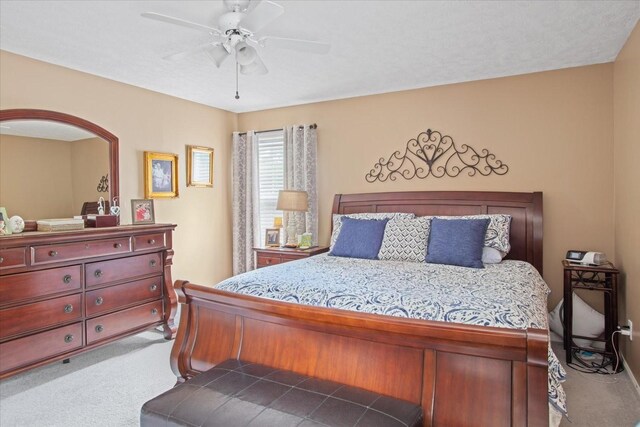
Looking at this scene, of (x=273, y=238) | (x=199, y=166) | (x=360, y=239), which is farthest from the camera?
(x=199, y=166)

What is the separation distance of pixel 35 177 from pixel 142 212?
952mm

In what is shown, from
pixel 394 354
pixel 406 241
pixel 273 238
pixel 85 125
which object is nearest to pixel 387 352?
pixel 394 354

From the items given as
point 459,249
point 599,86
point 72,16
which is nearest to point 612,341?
point 459,249

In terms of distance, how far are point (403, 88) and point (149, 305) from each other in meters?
3.35

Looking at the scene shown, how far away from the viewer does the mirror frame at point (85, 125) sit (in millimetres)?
3125

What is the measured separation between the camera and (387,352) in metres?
1.77

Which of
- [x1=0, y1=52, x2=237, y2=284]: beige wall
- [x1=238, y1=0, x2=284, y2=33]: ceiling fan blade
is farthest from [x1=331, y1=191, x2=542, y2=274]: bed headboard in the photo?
[x1=238, y1=0, x2=284, y2=33]: ceiling fan blade

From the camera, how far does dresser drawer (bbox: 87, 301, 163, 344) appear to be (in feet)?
10.3

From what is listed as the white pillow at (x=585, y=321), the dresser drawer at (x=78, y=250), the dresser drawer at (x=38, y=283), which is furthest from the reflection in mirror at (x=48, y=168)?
the white pillow at (x=585, y=321)

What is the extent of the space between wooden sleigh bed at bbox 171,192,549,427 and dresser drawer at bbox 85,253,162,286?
1.23 m

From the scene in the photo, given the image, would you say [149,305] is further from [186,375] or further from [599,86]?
[599,86]

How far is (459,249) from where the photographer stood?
3.11 metres

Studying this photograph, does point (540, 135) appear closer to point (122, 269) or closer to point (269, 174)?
point (269, 174)

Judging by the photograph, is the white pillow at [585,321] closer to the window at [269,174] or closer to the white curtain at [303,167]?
the white curtain at [303,167]
